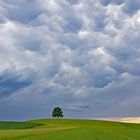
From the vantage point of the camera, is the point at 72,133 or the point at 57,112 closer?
the point at 72,133

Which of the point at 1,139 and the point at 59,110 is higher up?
the point at 59,110

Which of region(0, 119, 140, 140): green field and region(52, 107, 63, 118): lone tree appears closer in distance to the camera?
region(0, 119, 140, 140): green field

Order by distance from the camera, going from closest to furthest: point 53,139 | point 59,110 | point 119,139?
point 53,139, point 119,139, point 59,110

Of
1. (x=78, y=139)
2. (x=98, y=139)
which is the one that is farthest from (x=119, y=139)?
(x=78, y=139)

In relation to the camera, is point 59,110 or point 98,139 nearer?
point 98,139

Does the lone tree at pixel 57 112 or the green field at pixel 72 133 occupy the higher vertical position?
the lone tree at pixel 57 112

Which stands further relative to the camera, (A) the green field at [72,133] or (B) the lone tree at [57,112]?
(B) the lone tree at [57,112]

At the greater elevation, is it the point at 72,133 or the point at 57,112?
the point at 57,112

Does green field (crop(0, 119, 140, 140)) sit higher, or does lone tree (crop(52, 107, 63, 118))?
lone tree (crop(52, 107, 63, 118))

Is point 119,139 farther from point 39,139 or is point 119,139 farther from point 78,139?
point 39,139

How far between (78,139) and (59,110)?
269ft

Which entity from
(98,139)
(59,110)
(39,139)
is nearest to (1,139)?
(39,139)

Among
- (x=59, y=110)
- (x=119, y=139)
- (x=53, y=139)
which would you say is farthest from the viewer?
(x=59, y=110)

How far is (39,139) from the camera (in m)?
33.8
